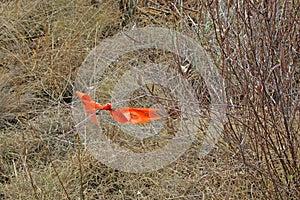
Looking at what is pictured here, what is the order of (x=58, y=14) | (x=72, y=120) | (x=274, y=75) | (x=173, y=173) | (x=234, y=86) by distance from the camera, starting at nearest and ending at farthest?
(x=274, y=75) → (x=234, y=86) → (x=173, y=173) → (x=72, y=120) → (x=58, y=14)

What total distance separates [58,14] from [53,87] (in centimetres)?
80

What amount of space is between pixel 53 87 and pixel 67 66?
18 centimetres

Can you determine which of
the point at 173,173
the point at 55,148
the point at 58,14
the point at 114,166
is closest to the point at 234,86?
the point at 173,173

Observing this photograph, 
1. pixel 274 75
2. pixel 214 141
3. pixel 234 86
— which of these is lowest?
pixel 214 141

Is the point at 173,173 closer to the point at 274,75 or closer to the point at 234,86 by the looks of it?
the point at 234,86

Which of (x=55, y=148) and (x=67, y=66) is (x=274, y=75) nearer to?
(x=55, y=148)

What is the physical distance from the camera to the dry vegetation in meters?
1.81

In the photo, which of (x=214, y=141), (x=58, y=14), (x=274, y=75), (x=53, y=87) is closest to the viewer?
(x=274, y=75)

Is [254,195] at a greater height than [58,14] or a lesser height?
lesser

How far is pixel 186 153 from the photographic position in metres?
2.65

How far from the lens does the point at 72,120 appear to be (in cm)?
309

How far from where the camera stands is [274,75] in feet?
5.75

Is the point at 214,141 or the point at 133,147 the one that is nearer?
the point at 214,141

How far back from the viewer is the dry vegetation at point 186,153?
71.1 inches
